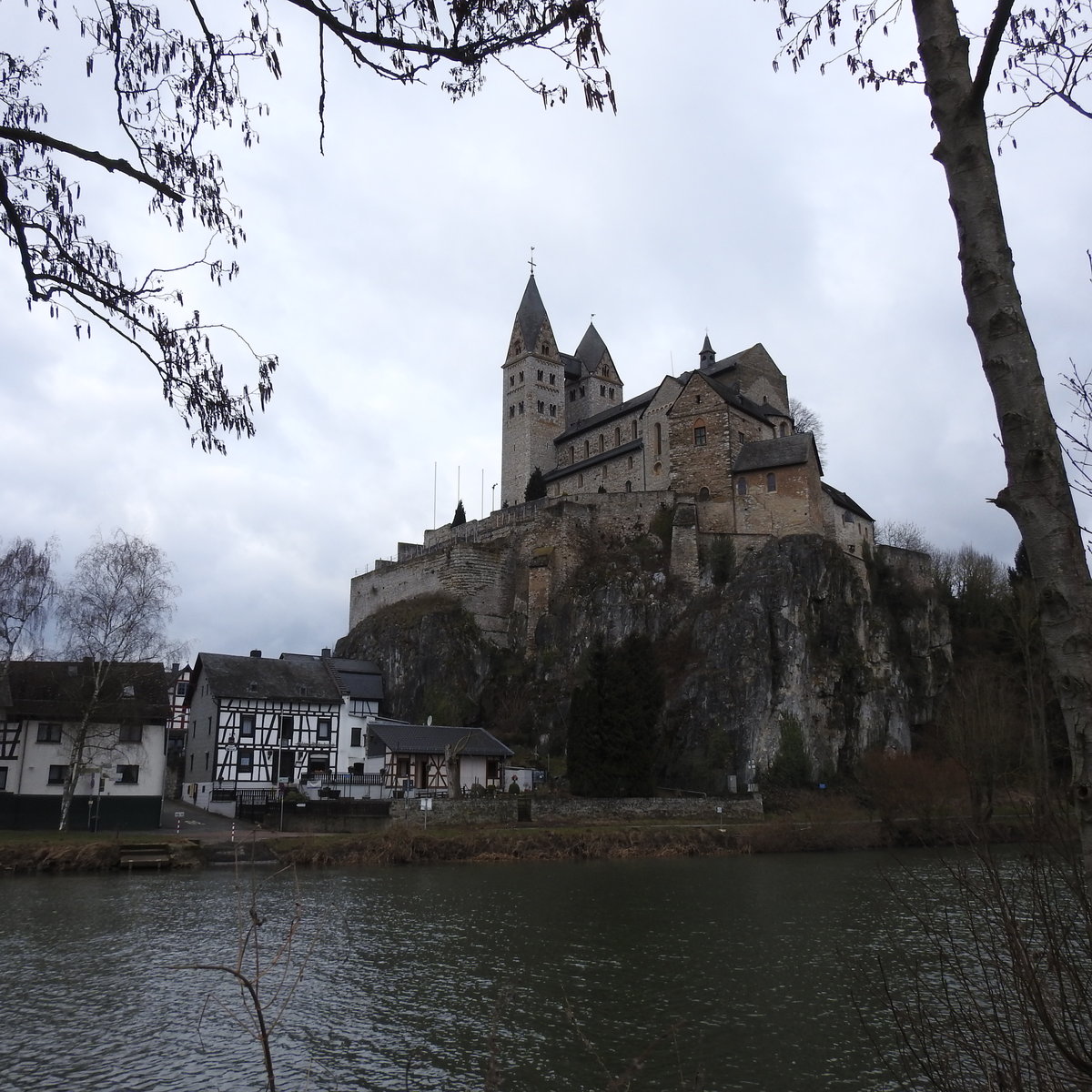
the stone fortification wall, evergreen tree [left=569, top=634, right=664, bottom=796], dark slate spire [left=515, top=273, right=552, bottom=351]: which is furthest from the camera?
dark slate spire [left=515, top=273, right=552, bottom=351]

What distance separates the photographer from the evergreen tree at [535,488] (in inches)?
2527

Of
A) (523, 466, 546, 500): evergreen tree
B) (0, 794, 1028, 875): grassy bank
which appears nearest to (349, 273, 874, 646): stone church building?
(523, 466, 546, 500): evergreen tree

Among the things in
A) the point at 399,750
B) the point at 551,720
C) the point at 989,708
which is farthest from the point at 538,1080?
the point at 551,720

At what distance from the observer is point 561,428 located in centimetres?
7406

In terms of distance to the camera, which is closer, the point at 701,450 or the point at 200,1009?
the point at 200,1009

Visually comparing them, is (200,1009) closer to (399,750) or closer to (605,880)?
(605,880)

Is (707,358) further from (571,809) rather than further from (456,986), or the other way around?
(456,986)

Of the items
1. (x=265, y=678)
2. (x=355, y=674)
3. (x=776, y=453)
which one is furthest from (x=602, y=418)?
(x=265, y=678)

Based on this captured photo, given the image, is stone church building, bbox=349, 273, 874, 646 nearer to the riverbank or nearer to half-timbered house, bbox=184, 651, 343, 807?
half-timbered house, bbox=184, 651, 343, 807

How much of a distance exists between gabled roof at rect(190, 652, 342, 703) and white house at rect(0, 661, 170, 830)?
6.02 metres

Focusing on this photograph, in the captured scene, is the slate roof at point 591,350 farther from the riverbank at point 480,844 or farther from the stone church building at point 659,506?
the riverbank at point 480,844

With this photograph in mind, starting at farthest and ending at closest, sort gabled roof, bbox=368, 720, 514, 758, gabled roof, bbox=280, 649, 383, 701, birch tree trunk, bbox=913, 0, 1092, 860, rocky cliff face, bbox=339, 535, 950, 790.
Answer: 1. gabled roof, bbox=280, 649, 383, 701
2. rocky cliff face, bbox=339, 535, 950, 790
3. gabled roof, bbox=368, 720, 514, 758
4. birch tree trunk, bbox=913, 0, 1092, 860

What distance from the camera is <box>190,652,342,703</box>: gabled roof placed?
4388 centimetres

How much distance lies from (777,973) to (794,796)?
26.1 meters
